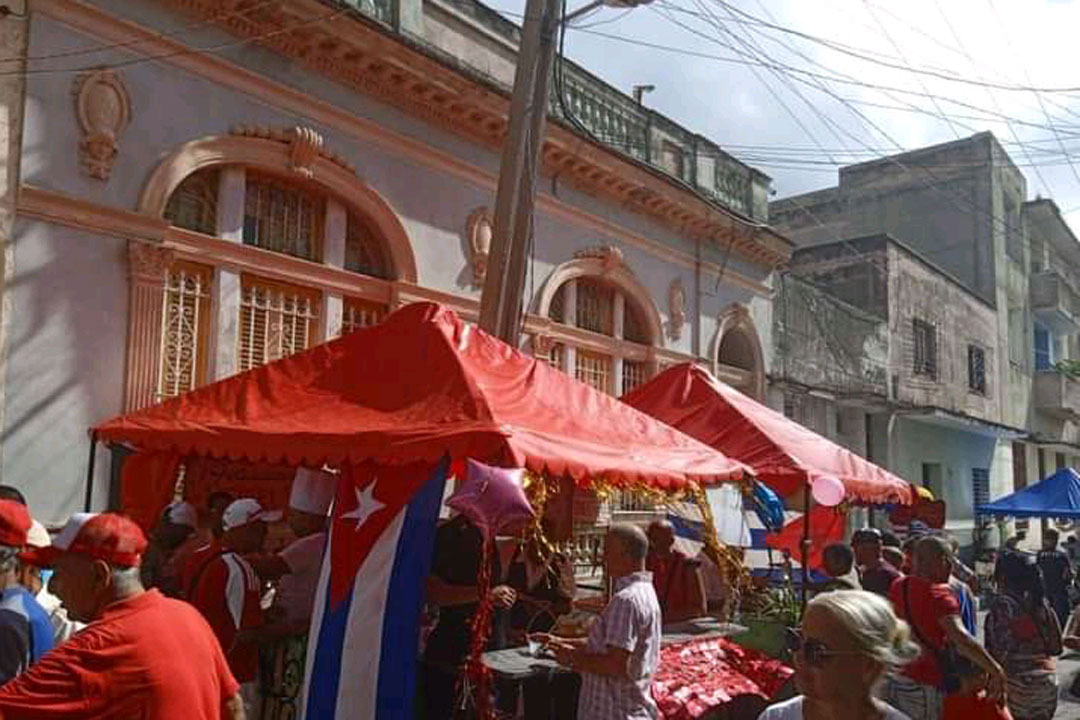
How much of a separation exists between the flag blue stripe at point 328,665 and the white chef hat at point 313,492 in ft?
4.21

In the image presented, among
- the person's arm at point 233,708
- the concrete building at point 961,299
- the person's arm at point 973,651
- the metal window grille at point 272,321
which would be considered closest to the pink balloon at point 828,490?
the person's arm at point 973,651

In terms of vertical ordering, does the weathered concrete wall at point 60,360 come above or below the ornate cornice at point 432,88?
below

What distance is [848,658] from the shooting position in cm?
238

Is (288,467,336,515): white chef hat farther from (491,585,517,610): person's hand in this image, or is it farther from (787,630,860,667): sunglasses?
(787,630,860,667): sunglasses

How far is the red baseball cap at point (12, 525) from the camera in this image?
322 cm

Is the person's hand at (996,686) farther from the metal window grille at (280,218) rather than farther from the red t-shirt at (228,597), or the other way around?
the metal window grille at (280,218)

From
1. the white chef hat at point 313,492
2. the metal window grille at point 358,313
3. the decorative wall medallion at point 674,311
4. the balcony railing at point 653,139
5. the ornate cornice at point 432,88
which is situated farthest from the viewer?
the decorative wall medallion at point 674,311

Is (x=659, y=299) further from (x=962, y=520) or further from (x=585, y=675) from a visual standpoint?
(x=962, y=520)

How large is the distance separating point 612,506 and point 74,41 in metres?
8.47

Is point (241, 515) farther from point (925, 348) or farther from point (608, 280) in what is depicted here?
point (925, 348)

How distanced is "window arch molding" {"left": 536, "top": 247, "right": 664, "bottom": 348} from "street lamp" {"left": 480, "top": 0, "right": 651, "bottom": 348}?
4.03 m

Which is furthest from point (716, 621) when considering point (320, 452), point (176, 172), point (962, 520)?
point (962, 520)

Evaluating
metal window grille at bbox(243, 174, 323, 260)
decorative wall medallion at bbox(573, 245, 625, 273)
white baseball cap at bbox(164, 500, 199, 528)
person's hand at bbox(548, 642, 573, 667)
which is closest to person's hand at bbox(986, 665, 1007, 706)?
person's hand at bbox(548, 642, 573, 667)

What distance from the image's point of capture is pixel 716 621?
7363 millimetres
